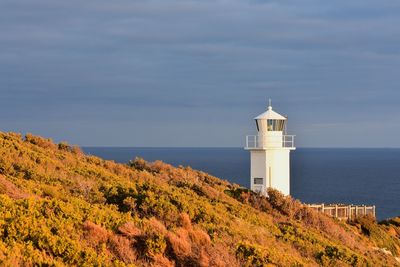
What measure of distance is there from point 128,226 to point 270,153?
1896 centimetres

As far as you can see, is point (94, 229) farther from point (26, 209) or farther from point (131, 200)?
point (131, 200)

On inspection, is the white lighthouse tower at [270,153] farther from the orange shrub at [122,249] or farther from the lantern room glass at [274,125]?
the orange shrub at [122,249]

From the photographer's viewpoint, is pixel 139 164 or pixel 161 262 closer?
pixel 161 262

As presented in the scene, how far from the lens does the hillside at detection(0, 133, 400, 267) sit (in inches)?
279

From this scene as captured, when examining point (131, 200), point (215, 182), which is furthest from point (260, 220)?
point (215, 182)

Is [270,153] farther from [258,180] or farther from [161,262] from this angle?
[161,262]

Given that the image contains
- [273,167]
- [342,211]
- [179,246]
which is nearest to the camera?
[179,246]

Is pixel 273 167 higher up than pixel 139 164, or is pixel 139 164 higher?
pixel 273 167

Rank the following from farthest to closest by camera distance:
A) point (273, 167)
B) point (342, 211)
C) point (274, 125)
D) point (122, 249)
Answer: point (342, 211) → point (274, 125) → point (273, 167) → point (122, 249)

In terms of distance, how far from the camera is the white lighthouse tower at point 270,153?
88.3ft

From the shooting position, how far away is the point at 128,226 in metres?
8.47

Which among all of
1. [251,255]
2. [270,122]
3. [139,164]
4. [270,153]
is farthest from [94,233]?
[270,122]

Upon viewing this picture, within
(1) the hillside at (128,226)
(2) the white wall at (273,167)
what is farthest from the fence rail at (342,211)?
(1) the hillside at (128,226)

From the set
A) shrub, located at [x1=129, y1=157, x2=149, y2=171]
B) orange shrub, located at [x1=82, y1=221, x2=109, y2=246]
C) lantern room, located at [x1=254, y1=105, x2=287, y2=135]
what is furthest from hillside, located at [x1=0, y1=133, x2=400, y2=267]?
lantern room, located at [x1=254, y1=105, x2=287, y2=135]
